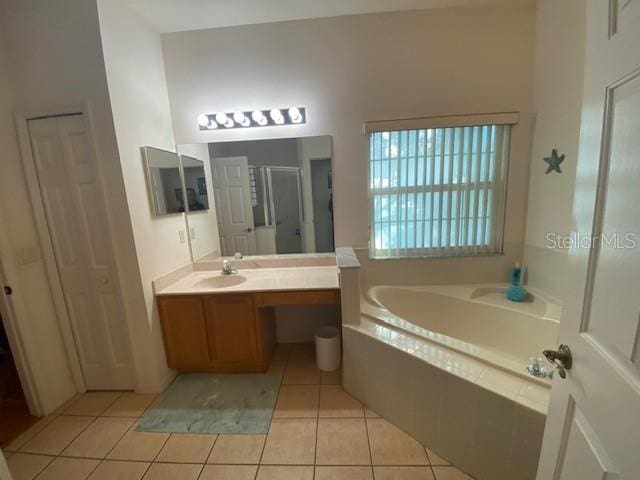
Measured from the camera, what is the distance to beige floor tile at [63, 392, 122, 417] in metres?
1.76

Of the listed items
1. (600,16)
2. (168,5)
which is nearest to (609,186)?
(600,16)

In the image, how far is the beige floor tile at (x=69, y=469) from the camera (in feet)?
4.46

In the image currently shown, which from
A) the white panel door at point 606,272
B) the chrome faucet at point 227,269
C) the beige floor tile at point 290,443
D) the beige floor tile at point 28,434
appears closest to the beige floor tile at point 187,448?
the beige floor tile at point 290,443

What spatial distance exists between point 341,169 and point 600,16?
1.61 m

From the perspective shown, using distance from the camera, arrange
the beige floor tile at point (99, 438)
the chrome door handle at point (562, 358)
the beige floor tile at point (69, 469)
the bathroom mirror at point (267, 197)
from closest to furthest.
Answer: the chrome door handle at point (562, 358) → the beige floor tile at point (69, 469) → the beige floor tile at point (99, 438) → the bathroom mirror at point (267, 197)

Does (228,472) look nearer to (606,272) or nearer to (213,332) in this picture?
(213,332)

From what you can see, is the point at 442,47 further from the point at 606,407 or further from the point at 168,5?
the point at 606,407

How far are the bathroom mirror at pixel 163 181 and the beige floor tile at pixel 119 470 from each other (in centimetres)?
149

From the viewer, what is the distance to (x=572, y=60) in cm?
158

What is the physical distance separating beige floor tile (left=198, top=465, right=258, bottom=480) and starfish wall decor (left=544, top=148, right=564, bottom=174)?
8.50ft

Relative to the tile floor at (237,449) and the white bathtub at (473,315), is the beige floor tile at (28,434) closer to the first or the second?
the tile floor at (237,449)

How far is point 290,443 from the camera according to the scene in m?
1.47

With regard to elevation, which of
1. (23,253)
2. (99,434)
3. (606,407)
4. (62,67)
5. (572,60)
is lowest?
(99,434)

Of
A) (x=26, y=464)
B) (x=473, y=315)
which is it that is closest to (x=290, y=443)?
(x=26, y=464)
